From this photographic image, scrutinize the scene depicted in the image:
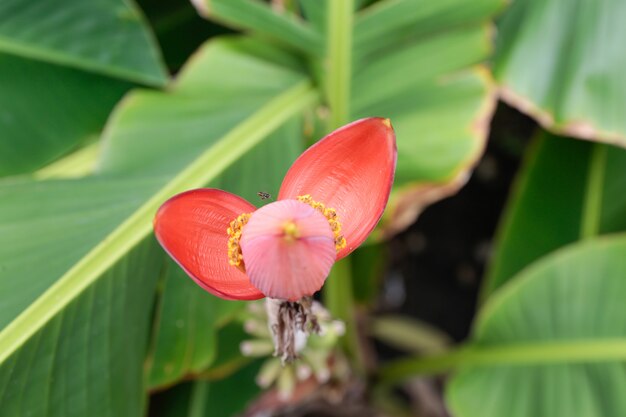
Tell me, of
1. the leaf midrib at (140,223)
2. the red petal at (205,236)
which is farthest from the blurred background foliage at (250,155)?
the red petal at (205,236)

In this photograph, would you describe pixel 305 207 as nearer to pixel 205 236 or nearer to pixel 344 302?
pixel 205 236

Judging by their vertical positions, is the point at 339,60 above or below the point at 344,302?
above

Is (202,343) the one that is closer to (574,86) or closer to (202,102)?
(202,102)

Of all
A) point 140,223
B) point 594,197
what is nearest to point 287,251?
point 140,223

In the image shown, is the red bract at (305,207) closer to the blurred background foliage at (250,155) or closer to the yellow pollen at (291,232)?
the yellow pollen at (291,232)

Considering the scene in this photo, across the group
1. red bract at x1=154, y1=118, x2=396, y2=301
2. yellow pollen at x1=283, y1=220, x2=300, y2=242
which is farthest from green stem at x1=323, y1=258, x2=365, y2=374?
yellow pollen at x1=283, y1=220, x2=300, y2=242

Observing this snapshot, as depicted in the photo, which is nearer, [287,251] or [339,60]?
[287,251]
